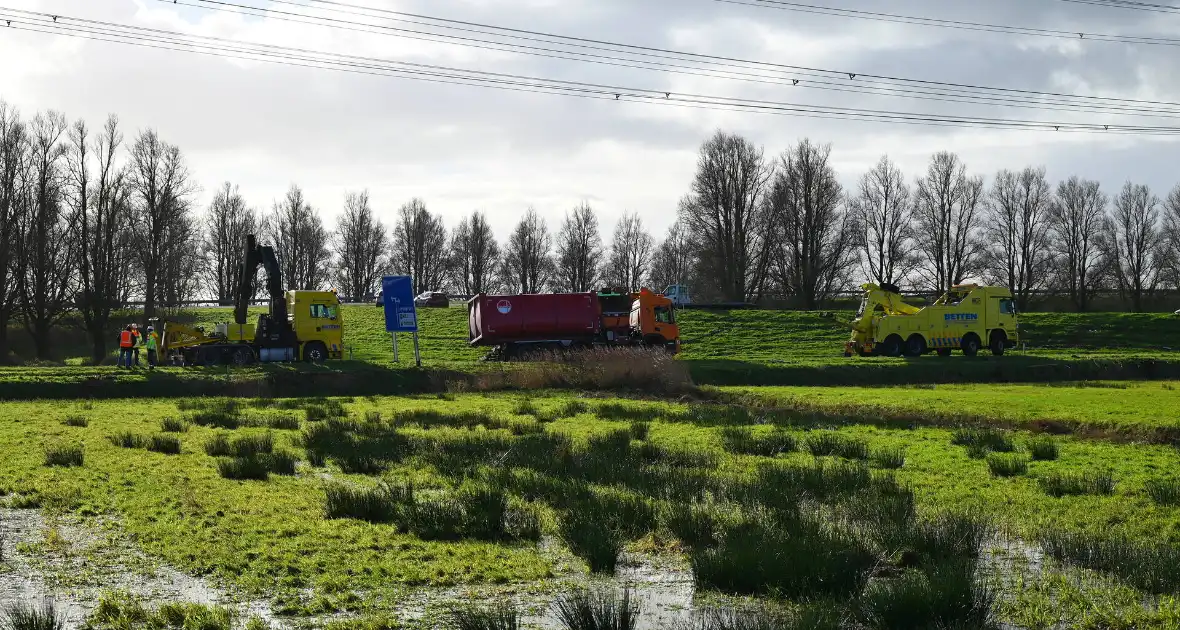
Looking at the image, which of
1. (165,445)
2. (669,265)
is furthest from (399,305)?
(669,265)

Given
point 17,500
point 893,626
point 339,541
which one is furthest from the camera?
point 17,500

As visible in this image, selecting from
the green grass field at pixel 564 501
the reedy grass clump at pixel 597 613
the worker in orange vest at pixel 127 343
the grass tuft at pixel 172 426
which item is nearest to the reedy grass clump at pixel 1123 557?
the green grass field at pixel 564 501

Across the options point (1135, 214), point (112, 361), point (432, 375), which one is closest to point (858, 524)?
point (432, 375)

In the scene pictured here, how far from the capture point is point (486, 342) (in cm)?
4659

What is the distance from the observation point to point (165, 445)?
16.7 meters

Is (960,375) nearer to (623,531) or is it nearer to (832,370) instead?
(832,370)

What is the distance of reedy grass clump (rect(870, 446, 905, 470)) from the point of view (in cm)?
1489

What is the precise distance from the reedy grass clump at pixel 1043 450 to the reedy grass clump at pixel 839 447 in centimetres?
240

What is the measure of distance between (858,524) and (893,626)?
11.1 feet

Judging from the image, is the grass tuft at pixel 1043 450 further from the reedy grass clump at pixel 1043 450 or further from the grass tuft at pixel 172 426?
the grass tuft at pixel 172 426

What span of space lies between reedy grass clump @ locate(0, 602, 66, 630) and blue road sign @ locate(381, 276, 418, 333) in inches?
1193

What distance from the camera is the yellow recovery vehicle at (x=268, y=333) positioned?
41.3 meters

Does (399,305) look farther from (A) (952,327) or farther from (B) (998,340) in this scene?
(B) (998,340)

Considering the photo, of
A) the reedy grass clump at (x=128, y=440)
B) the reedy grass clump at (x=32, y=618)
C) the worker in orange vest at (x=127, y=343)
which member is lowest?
the reedy grass clump at (x=32, y=618)
